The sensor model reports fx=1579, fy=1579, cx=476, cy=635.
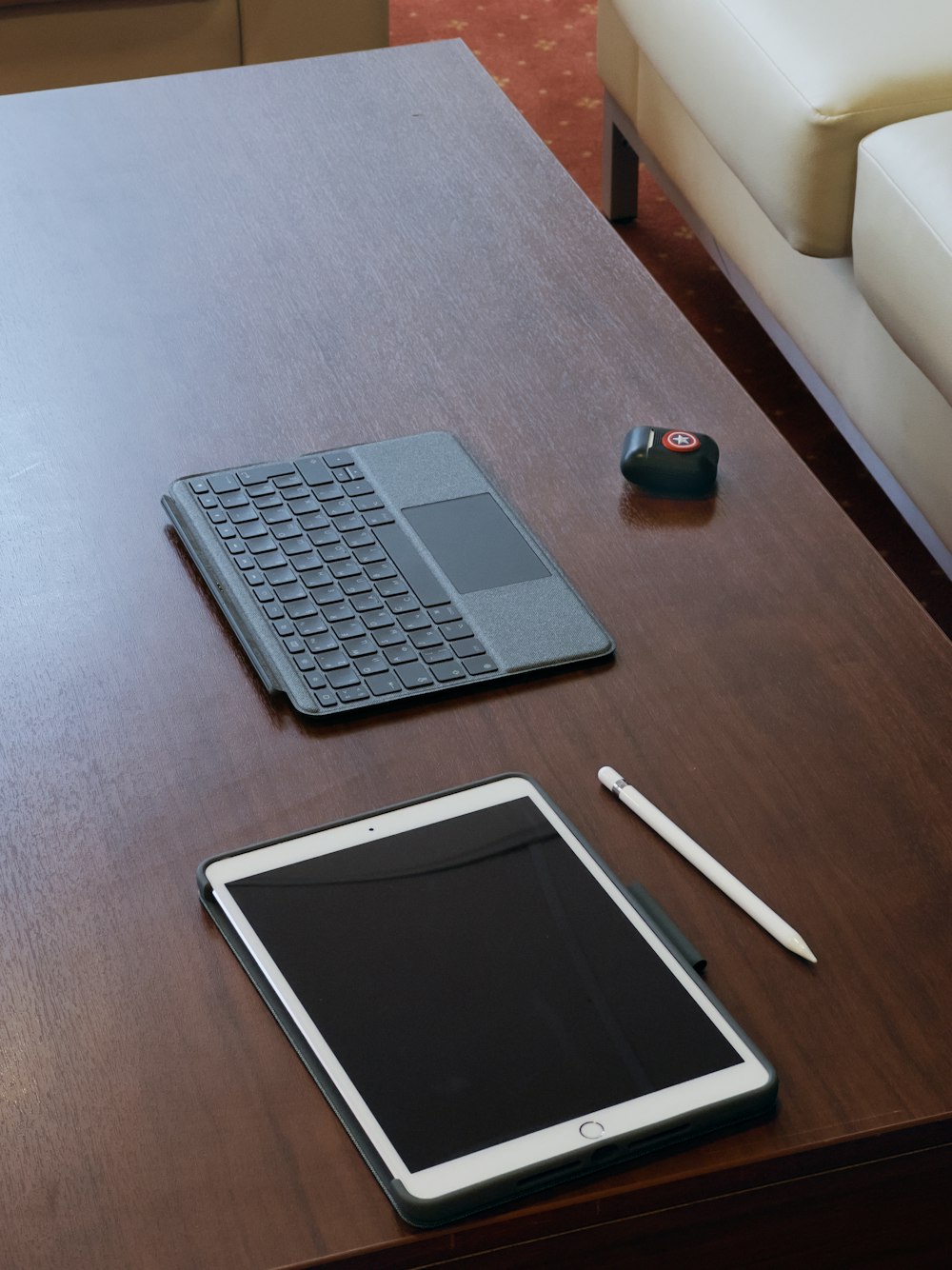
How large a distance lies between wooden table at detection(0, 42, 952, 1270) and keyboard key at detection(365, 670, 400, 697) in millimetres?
21

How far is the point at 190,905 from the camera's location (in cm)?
73

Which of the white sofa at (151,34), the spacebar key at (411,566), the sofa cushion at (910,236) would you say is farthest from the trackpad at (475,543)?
the white sofa at (151,34)

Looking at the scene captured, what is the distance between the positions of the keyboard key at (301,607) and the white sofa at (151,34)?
5.21 ft

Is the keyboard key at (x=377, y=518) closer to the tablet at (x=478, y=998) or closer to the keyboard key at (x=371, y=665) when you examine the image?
the keyboard key at (x=371, y=665)

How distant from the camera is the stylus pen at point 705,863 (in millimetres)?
711

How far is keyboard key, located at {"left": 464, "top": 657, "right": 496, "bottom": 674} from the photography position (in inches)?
34.0

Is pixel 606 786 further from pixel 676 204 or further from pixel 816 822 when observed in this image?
pixel 676 204

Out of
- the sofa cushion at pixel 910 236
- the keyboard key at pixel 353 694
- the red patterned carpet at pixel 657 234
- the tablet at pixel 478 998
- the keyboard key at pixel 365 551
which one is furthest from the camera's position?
the red patterned carpet at pixel 657 234

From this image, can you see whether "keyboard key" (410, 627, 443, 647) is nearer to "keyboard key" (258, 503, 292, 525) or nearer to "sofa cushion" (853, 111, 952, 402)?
"keyboard key" (258, 503, 292, 525)

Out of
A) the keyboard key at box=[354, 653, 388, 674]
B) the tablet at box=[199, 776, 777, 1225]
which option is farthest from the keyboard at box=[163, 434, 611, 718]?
the tablet at box=[199, 776, 777, 1225]

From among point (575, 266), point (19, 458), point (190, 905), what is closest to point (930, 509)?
point (575, 266)

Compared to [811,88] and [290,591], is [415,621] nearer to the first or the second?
[290,591]

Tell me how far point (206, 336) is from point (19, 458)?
19cm

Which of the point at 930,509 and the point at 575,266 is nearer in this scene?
the point at 575,266
